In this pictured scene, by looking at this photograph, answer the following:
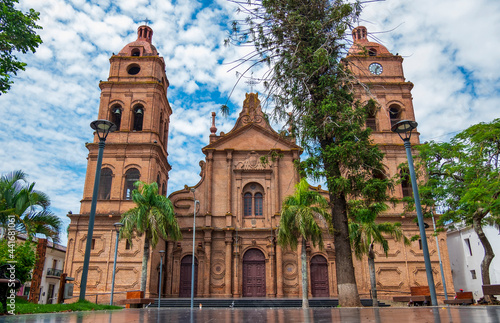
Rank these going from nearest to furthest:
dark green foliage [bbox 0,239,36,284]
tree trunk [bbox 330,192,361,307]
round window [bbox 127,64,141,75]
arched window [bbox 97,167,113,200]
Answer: dark green foliage [bbox 0,239,36,284] → tree trunk [bbox 330,192,361,307] → arched window [bbox 97,167,113,200] → round window [bbox 127,64,141,75]

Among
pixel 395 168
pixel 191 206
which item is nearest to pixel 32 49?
pixel 191 206

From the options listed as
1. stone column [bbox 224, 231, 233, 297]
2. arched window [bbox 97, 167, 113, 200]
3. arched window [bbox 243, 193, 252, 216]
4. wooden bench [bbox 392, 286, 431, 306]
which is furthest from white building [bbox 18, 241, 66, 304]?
wooden bench [bbox 392, 286, 431, 306]

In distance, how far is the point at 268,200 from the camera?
2839 centimetres

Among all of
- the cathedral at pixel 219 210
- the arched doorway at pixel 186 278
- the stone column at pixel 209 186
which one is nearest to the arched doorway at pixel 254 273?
the cathedral at pixel 219 210

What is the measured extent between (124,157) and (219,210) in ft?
25.2

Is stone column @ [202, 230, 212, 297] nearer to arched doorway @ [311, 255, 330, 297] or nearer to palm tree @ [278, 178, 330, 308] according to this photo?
arched doorway @ [311, 255, 330, 297]

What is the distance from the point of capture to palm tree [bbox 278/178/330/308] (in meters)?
18.2

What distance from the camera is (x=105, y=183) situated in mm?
27344

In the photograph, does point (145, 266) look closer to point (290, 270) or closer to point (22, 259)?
point (290, 270)

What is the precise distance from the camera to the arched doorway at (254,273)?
86.7 feet

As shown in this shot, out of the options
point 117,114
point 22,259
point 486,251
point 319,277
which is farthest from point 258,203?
point 22,259

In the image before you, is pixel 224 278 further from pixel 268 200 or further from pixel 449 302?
pixel 449 302

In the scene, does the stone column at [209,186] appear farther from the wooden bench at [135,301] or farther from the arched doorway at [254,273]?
the wooden bench at [135,301]

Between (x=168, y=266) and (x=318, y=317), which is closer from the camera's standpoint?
(x=318, y=317)
